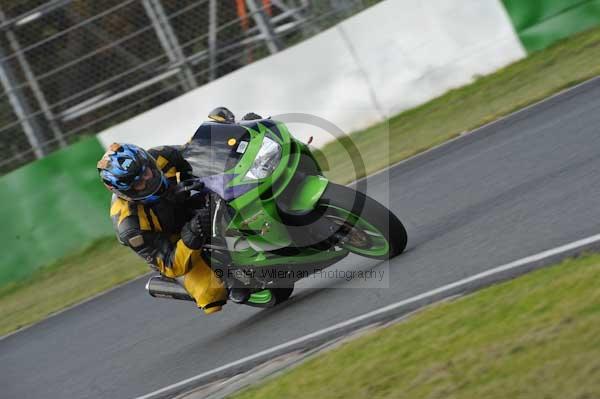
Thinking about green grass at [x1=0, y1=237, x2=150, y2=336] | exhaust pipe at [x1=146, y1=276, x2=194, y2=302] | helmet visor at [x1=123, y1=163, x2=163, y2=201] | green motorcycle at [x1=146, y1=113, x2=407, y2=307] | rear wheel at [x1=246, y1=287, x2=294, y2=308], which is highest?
helmet visor at [x1=123, y1=163, x2=163, y2=201]

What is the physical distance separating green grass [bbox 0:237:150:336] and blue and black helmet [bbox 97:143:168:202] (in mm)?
4213

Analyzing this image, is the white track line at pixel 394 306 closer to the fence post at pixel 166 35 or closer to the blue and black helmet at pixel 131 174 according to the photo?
the blue and black helmet at pixel 131 174

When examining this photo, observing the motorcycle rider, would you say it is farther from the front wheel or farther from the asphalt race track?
the front wheel

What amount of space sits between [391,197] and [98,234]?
4.76 m

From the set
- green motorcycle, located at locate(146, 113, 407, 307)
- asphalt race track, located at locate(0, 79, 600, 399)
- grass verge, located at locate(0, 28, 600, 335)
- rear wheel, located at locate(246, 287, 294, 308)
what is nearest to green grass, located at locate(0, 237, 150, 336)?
grass verge, located at locate(0, 28, 600, 335)

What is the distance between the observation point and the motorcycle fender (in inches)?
224

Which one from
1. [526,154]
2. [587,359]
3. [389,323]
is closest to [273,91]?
[526,154]

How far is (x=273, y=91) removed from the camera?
39.2 feet

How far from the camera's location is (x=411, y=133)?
1094cm

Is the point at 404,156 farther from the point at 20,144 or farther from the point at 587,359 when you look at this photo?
the point at 587,359

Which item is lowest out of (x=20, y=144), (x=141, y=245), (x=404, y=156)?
(x=404, y=156)

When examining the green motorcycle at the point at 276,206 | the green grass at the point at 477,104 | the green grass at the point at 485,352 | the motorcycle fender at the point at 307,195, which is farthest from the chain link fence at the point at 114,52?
the green grass at the point at 485,352

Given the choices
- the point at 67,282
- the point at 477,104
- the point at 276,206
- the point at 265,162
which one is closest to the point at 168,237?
the point at 276,206

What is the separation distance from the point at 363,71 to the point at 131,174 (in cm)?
621
